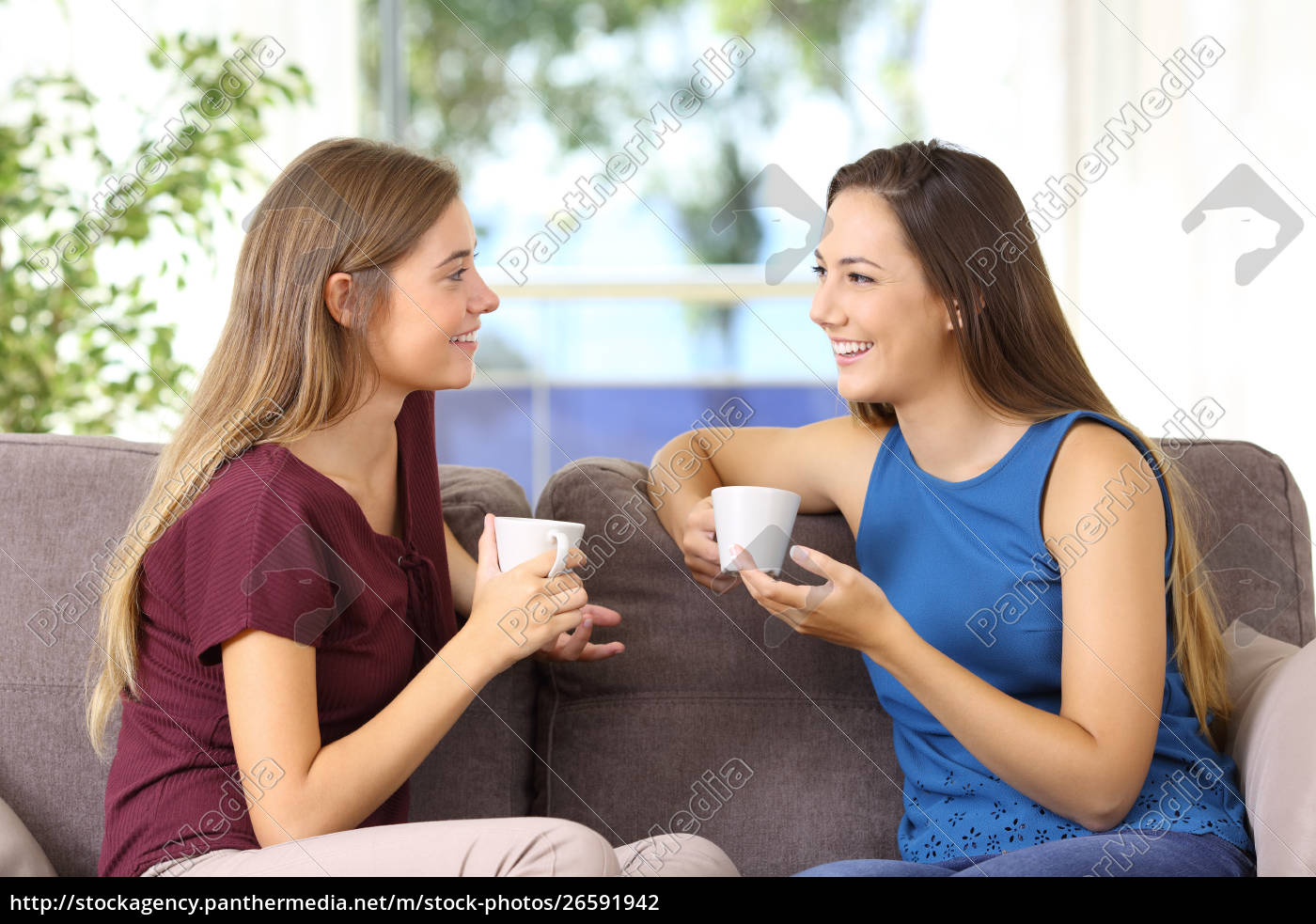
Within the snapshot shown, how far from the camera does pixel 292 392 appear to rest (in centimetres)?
122

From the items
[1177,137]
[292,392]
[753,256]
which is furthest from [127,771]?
[753,256]

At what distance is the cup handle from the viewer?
1148 mm

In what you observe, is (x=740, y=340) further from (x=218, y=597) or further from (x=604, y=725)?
(x=218, y=597)

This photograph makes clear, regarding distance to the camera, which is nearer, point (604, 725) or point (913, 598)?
point (913, 598)

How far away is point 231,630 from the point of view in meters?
1.04

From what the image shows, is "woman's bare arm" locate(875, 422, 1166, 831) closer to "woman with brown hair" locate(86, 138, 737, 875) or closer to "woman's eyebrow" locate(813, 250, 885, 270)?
"woman with brown hair" locate(86, 138, 737, 875)

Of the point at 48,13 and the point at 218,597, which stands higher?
the point at 48,13

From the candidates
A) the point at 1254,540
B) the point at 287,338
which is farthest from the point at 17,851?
the point at 1254,540

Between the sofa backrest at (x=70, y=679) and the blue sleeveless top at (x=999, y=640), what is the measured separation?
0.50 metres

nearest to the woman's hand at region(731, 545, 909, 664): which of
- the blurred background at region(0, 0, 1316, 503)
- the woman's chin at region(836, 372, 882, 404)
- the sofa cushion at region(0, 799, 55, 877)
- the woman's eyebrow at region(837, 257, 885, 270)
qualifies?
the woman's chin at region(836, 372, 882, 404)

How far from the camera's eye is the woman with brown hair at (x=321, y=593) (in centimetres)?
102

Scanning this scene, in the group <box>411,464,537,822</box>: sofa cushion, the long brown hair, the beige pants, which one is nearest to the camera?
the beige pants

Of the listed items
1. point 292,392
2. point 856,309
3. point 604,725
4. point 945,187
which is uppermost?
point 945,187

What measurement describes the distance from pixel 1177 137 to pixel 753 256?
1.80 metres
